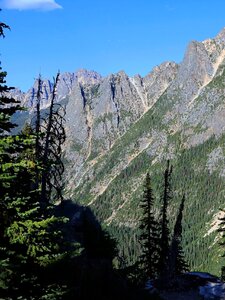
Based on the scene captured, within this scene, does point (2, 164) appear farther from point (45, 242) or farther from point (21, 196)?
point (45, 242)

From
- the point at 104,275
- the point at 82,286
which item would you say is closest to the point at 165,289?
the point at 104,275

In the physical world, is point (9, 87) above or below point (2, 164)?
above

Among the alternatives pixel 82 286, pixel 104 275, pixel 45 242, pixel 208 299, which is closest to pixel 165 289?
pixel 208 299

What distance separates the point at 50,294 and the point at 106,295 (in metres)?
7.32

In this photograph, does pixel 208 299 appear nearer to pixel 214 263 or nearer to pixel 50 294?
pixel 50 294

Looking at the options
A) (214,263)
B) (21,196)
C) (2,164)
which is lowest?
(214,263)

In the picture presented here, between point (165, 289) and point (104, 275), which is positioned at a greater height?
point (104, 275)

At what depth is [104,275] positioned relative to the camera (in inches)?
811

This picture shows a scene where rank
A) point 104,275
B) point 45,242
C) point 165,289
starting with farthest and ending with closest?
point 165,289, point 104,275, point 45,242

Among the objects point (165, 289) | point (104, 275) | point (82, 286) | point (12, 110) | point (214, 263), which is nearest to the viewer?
point (12, 110)

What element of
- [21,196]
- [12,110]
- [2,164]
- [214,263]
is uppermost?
[12,110]

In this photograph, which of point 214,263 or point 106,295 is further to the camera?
point 214,263

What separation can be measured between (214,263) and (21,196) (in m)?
194

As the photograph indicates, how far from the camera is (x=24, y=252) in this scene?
12.8 m
